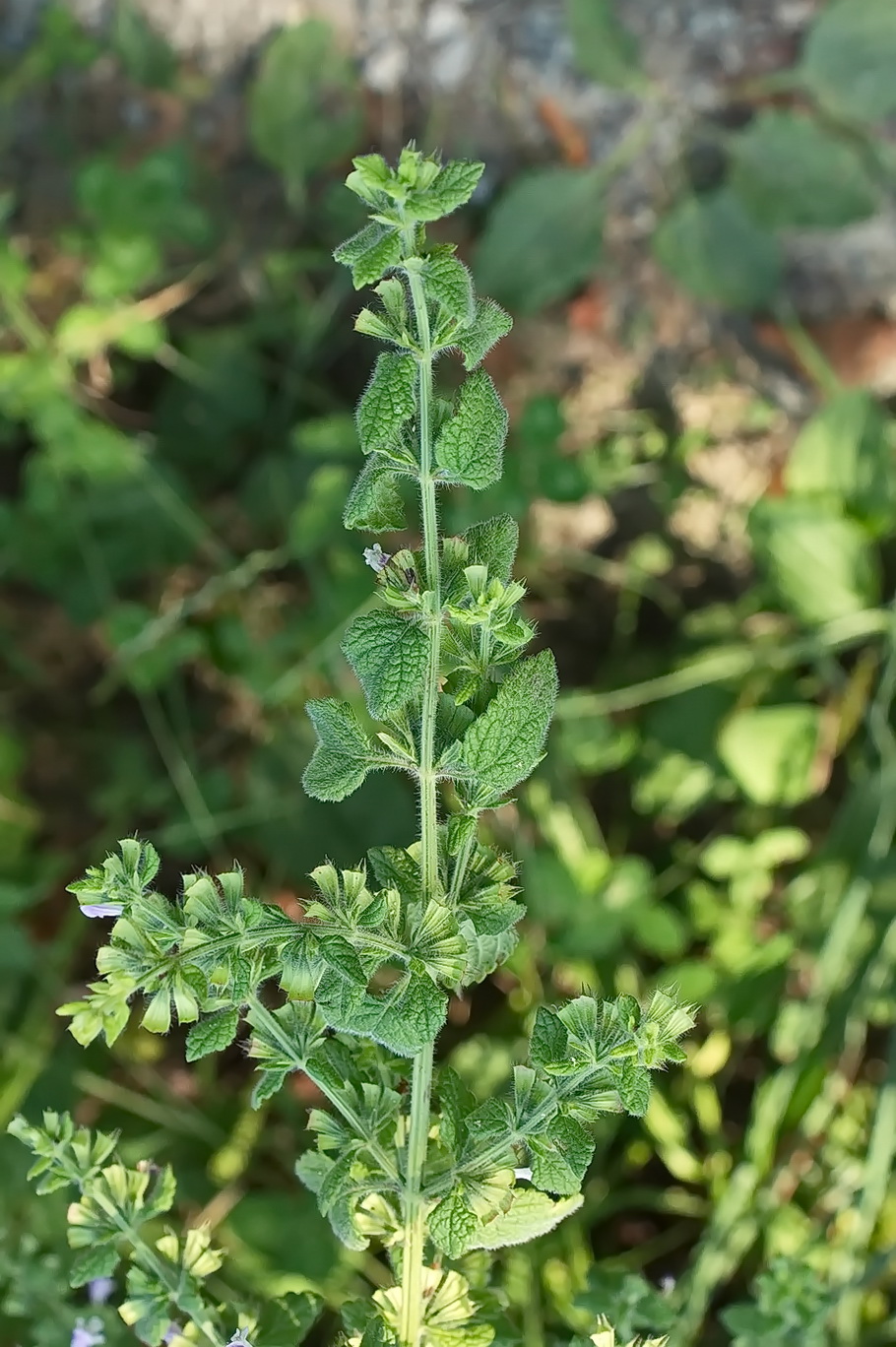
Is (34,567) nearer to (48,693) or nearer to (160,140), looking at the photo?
(48,693)

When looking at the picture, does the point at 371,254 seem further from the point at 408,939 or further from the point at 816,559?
the point at 816,559

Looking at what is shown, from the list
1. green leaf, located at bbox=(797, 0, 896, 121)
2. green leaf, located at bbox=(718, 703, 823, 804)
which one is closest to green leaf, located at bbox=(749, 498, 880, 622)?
green leaf, located at bbox=(718, 703, 823, 804)

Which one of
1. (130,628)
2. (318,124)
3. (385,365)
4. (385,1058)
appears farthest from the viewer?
(318,124)

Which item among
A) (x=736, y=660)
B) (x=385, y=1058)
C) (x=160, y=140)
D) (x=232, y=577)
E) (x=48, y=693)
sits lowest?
(x=48, y=693)

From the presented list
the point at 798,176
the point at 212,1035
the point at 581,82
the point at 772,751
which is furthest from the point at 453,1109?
the point at 581,82

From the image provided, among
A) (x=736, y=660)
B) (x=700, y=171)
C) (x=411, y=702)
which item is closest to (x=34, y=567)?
(x=736, y=660)

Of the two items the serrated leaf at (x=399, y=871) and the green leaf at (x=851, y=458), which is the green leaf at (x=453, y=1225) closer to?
the serrated leaf at (x=399, y=871)

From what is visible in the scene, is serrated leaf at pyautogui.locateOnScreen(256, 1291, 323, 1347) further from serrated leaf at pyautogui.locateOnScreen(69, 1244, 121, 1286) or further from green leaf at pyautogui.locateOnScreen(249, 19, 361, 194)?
green leaf at pyautogui.locateOnScreen(249, 19, 361, 194)
